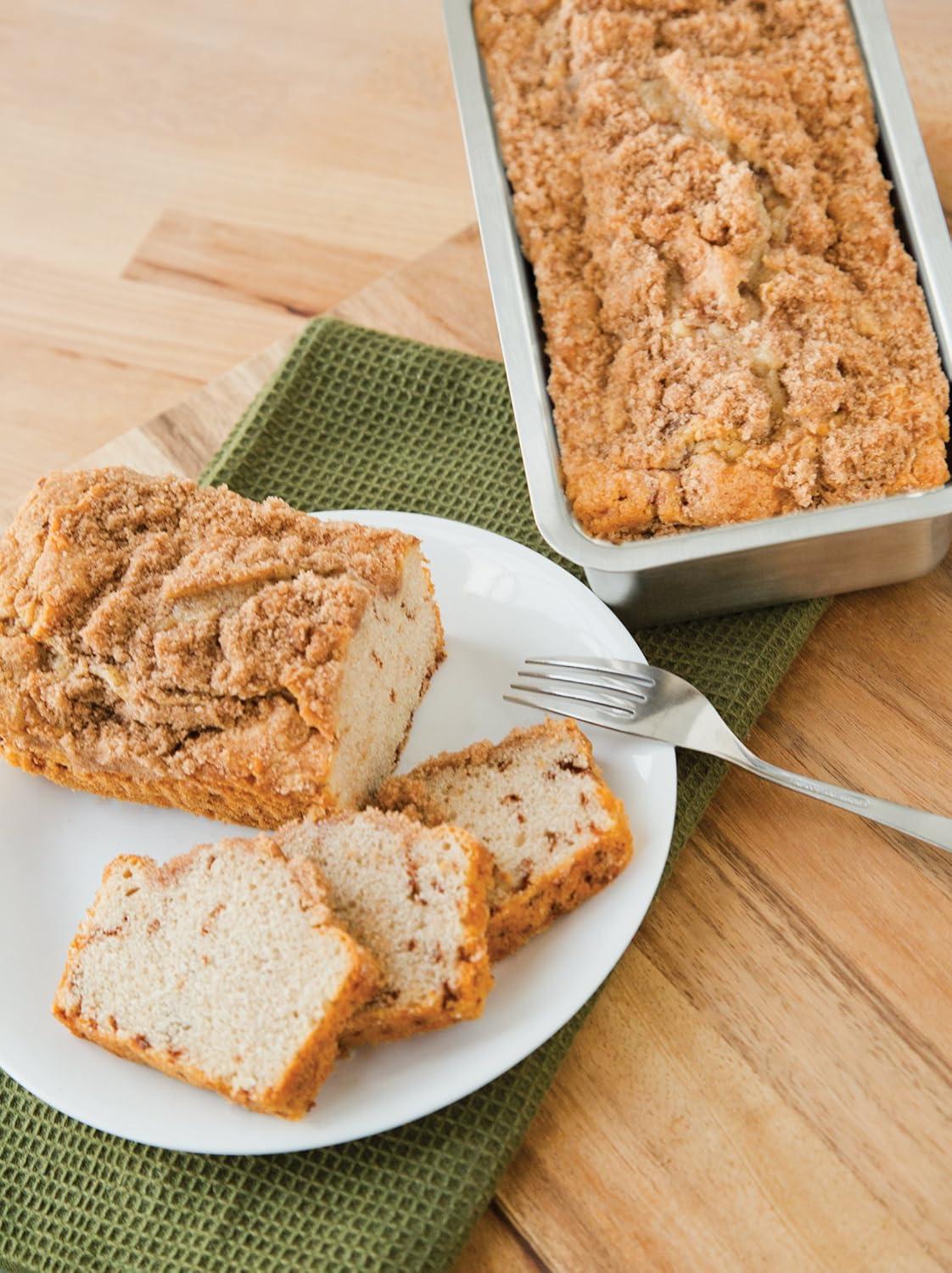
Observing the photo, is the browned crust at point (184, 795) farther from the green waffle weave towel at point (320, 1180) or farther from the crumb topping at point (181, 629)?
the green waffle weave towel at point (320, 1180)

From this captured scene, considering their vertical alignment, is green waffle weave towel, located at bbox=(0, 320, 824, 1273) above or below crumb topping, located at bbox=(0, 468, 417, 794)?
below

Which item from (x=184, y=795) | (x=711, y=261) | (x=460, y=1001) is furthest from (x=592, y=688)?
(x=711, y=261)

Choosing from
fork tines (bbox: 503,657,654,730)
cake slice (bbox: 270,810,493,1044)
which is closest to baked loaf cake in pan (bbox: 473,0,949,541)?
fork tines (bbox: 503,657,654,730)

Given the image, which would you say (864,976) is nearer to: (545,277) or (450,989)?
(450,989)

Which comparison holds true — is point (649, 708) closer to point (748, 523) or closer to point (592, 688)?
point (592, 688)

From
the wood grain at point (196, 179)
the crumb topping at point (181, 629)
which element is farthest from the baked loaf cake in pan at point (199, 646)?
the wood grain at point (196, 179)

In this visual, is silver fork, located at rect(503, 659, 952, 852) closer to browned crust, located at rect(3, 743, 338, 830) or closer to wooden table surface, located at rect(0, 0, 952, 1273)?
wooden table surface, located at rect(0, 0, 952, 1273)
